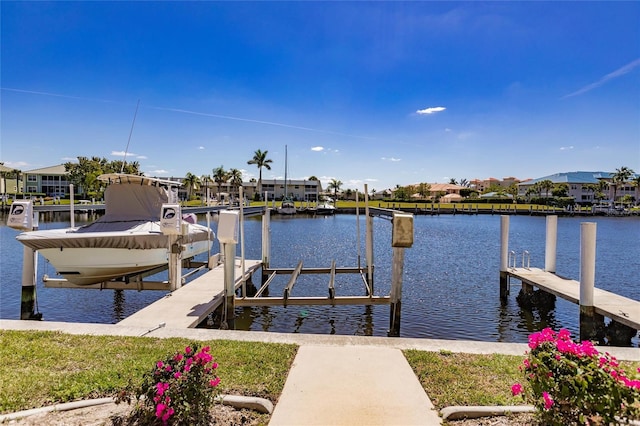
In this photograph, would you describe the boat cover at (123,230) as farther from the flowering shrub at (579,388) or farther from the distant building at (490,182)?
the distant building at (490,182)

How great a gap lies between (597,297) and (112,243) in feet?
39.9

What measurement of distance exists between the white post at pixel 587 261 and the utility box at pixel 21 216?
514 inches

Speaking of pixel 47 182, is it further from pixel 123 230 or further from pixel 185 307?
pixel 185 307

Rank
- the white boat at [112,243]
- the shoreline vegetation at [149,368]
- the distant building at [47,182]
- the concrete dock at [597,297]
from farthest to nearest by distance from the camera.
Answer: the distant building at [47,182], the white boat at [112,243], the concrete dock at [597,297], the shoreline vegetation at [149,368]

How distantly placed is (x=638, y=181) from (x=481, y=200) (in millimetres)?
37934

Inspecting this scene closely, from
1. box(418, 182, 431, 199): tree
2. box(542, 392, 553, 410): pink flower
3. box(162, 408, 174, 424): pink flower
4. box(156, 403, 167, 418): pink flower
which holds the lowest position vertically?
box(162, 408, 174, 424): pink flower

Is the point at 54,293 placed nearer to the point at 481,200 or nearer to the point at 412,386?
the point at 412,386

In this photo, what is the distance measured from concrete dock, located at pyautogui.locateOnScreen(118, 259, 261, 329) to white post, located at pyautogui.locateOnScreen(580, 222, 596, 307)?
26.7ft

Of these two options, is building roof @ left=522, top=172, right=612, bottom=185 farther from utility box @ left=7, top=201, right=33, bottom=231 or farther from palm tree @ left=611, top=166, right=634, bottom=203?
utility box @ left=7, top=201, right=33, bottom=231

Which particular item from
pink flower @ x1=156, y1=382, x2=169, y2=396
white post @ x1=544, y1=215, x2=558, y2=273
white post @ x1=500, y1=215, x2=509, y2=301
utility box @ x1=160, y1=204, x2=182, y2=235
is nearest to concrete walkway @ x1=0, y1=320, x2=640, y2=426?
pink flower @ x1=156, y1=382, x2=169, y2=396

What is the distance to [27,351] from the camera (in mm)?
5398

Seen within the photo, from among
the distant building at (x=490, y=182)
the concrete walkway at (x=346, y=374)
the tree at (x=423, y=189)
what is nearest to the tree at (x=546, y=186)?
the tree at (x=423, y=189)

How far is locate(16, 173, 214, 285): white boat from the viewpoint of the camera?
31.4 feet

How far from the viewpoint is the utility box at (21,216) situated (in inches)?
375
